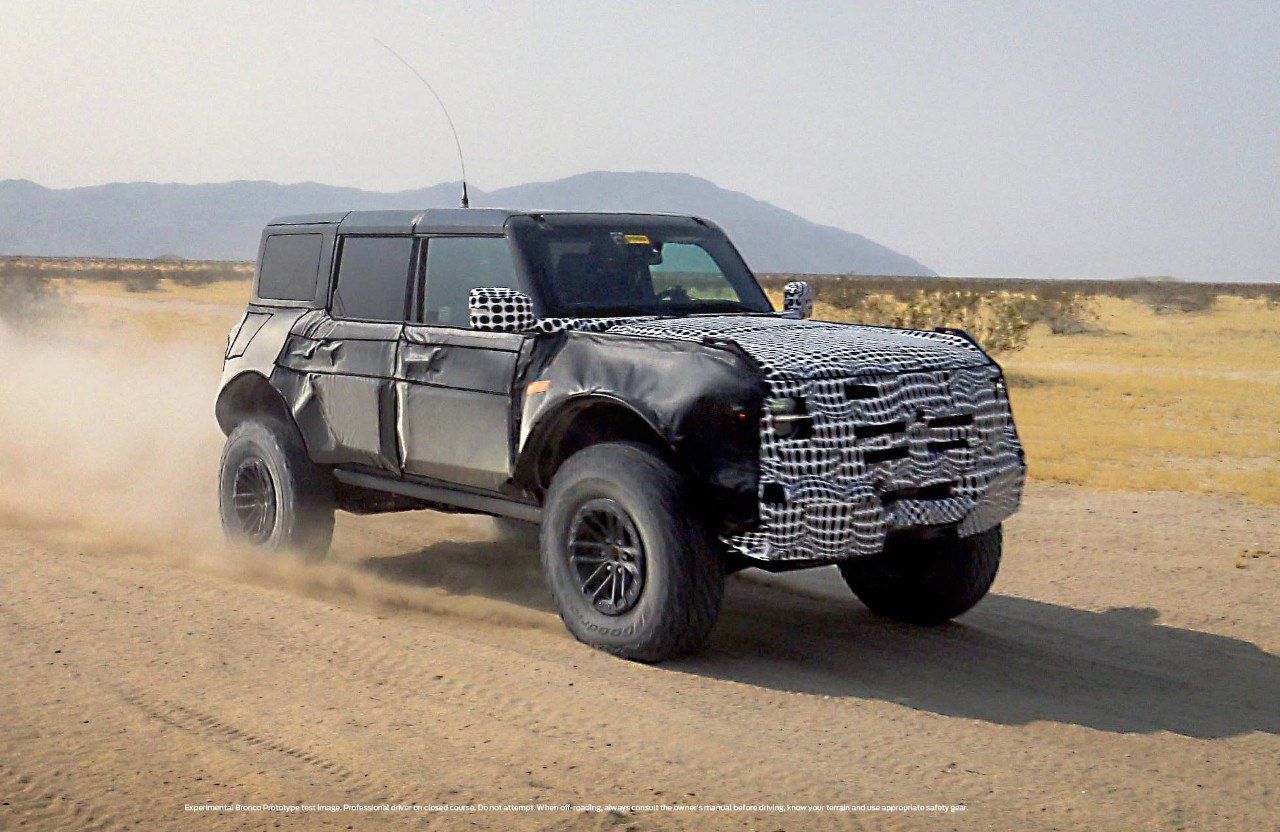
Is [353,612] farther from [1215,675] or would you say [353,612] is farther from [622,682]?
[1215,675]

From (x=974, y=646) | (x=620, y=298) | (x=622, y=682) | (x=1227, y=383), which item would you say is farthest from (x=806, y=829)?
(x=1227, y=383)

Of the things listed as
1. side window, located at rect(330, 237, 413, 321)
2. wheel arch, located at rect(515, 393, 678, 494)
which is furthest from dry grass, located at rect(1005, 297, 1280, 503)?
side window, located at rect(330, 237, 413, 321)

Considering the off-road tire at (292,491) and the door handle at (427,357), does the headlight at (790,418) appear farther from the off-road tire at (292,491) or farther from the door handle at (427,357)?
the off-road tire at (292,491)

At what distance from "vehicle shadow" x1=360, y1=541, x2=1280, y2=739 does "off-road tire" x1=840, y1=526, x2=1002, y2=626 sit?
118 mm

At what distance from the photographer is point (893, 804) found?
4.56m

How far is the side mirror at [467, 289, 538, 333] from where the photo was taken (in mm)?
6484

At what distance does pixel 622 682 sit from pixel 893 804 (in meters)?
1.58

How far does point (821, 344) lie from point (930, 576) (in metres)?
1.60

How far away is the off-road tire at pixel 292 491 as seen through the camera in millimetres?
8047

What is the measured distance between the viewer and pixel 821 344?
20.3 ft

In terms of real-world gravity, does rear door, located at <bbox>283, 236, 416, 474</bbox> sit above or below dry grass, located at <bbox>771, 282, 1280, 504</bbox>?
above

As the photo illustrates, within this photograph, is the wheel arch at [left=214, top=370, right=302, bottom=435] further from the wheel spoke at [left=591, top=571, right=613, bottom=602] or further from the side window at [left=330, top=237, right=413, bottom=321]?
the wheel spoke at [left=591, top=571, right=613, bottom=602]

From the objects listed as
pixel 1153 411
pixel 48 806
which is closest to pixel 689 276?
pixel 48 806

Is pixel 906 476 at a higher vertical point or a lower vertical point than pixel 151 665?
higher
